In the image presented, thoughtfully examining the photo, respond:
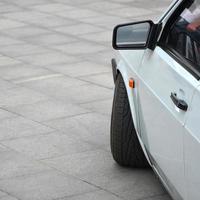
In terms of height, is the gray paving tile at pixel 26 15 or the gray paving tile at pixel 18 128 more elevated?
the gray paving tile at pixel 18 128

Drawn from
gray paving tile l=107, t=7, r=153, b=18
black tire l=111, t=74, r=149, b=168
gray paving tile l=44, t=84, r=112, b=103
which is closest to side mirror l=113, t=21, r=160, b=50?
black tire l=111, t=74, r=149, b=168

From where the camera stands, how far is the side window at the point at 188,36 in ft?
13.1

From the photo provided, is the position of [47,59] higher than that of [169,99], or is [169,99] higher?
[169,99]

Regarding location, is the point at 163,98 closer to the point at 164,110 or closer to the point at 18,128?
the point at 164,110

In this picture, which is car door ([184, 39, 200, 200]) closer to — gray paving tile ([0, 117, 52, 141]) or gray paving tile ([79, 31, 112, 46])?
gray paving tile ([0, 117, 52, 141])

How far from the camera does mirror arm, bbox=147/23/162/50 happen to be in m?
4.53

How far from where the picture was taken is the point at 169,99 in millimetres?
3951

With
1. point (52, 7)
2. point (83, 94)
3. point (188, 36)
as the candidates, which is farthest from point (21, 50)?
point (188, 36)

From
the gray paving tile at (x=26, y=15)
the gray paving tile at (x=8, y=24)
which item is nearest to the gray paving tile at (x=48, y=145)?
the gray paving tile at (x=8, y=24)

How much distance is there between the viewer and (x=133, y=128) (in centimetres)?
528

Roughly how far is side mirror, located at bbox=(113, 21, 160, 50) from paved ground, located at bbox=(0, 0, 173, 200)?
1.04m

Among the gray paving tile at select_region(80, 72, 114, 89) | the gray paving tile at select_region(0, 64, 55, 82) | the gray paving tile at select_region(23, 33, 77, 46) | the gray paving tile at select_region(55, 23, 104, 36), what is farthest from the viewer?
the gray paving tile at select_region(55, 23, 104, 36)

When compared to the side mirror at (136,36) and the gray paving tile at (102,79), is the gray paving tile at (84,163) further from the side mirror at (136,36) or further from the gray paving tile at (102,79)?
the gray paving tile at (102,79)

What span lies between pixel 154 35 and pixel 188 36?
382 millimetres
